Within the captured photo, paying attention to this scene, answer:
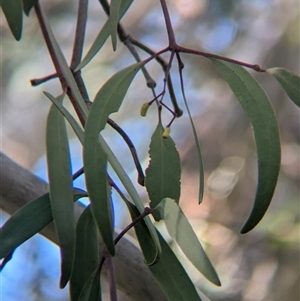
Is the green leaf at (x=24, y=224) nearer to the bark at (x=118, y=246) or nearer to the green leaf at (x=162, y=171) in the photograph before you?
the green leaf at (x=162, y=171)

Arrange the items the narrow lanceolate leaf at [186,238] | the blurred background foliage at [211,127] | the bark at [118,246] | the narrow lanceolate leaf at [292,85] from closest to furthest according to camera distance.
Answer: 1. the narrow lanceolate leaf at [186,238]
2. the narrow lanceolate leaf at [292,85]
3. the bark at [118,246]
4. the blurred background foliage at [211,127]

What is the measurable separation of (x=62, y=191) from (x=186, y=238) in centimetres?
10

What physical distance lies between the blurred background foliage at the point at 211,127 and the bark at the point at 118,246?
102 centimetres

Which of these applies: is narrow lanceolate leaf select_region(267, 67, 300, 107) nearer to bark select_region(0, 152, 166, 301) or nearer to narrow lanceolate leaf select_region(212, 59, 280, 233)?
narrow lanceolate leaf select_region(212, 59, 280, 233)

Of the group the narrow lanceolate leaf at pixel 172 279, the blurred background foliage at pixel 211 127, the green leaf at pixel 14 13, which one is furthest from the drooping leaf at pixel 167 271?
the blurred background foliage at pixel 211 127

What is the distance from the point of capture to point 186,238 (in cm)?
37

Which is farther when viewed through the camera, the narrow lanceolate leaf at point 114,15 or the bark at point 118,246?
the bark at point 118,246

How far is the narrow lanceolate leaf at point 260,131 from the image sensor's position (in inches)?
16.2

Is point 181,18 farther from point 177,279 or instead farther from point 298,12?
point 177,279

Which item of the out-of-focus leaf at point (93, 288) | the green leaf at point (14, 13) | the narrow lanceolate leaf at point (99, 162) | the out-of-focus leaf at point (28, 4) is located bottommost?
the out-of-focus leaf at point (93, 288)

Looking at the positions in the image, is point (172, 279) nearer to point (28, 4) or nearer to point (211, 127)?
point (28, 4)

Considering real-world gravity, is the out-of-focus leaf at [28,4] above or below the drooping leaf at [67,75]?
above

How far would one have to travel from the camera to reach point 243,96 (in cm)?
45

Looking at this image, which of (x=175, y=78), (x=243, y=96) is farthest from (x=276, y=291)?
(x=243, y=96)
